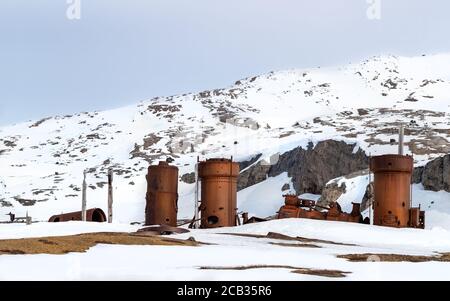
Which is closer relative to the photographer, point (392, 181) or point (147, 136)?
point (392, 181)

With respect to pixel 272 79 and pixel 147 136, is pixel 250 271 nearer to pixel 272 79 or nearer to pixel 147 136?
pixel 147 136

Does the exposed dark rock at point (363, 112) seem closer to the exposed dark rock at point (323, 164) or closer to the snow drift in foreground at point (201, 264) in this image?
the exposed dark rock at point (323, 164)

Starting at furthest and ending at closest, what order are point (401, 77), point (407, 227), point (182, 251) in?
point (401, 77)
point (407, 227)
point (182, 251)

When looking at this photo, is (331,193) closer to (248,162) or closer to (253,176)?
(253,176)

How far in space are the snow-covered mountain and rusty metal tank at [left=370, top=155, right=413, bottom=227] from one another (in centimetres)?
792

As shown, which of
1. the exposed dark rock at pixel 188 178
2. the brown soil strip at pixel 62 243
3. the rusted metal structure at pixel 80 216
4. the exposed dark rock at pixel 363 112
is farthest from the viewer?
the exposed dark rock at pixel 363 112

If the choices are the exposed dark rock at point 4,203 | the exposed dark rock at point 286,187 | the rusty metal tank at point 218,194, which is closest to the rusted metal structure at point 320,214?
the rusty metal tank at point 218,194

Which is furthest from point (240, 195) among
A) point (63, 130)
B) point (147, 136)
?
point (63, 130)

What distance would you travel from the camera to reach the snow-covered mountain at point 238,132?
55.7m

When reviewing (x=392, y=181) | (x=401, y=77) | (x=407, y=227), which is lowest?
(x=407, y=227)

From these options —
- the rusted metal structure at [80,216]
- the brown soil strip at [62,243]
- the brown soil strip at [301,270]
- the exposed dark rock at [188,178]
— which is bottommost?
the rusted metal structure at [80,216]

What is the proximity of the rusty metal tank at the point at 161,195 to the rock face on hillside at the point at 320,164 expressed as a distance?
880 inches
